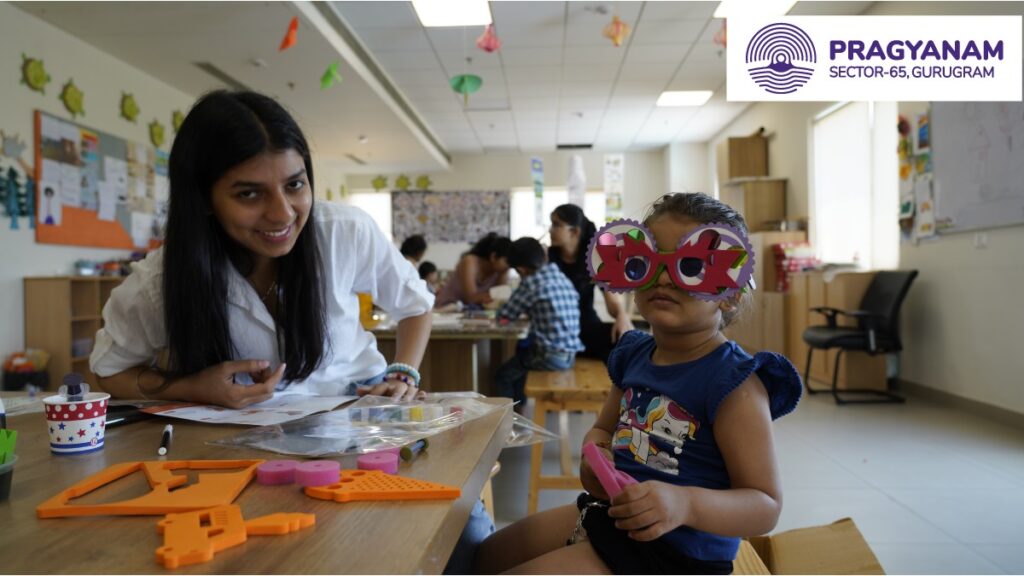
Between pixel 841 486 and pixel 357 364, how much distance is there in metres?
2.23

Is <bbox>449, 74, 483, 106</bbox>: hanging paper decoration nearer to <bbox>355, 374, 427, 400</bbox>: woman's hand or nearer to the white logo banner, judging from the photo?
the white logo banner

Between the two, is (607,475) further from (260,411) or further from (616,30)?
(616,30)

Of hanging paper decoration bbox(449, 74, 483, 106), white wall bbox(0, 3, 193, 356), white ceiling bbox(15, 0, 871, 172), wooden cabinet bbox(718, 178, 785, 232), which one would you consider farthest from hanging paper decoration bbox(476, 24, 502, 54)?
wooden cabinet bbox(718, 178, 785, 232)

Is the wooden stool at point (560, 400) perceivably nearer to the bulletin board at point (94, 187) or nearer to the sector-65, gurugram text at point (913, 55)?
the sector-65, gurugram text at point (913, 55)

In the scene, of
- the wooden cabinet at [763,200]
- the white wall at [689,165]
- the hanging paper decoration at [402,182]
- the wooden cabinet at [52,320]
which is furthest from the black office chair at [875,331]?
the hanging paper decoration at [402,182]

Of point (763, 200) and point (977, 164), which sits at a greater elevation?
point (763, 200)

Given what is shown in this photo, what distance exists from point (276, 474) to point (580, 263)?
2.94m

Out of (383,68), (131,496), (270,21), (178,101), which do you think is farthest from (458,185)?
(131,496)

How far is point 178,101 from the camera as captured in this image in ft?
21.4

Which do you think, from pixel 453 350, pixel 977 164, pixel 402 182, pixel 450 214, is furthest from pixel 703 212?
pixel 402 182

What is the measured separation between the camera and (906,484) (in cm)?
273

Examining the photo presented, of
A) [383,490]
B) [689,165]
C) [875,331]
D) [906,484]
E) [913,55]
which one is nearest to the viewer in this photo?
[383,490]

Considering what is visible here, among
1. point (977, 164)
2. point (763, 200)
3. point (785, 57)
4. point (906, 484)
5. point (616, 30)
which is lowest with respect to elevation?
point (906, 484)

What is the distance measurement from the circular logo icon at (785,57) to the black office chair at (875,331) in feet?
6.92
